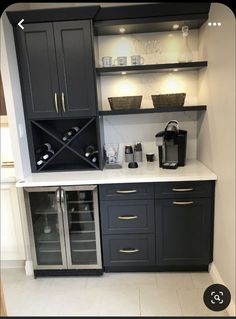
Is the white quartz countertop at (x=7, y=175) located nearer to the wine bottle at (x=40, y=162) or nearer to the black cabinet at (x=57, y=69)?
the wine bottle at (x=40, y=162)

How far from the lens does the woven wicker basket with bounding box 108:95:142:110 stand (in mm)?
2337

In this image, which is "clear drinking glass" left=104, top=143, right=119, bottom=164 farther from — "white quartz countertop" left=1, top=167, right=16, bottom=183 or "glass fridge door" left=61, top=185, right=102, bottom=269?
"white quartz countertop" left=1, top=167, right=16, bottom=183

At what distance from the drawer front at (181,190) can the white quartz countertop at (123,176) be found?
57 millimetres

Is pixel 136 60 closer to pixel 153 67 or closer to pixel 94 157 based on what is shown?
pixel 153 67

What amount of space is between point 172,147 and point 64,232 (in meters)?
1.22

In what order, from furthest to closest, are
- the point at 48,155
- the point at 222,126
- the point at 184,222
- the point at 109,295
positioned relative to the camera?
the point at 48,155 → the point at 184,222 → the point at 109,295 → the point at 222,126

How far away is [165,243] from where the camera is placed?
222 centimetres

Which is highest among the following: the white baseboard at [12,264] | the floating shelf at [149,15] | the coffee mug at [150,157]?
the floating shelf at [149,15]

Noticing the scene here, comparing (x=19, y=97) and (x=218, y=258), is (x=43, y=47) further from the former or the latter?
(x=218, y=258)

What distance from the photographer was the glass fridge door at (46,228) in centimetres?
223

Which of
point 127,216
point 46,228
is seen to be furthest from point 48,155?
point 127,216

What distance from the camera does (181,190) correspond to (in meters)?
2.13

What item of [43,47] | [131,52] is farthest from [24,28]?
[131,52]

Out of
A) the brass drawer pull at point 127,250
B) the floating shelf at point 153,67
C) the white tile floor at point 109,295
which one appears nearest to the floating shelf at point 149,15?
the floating shelf at point 153,67
